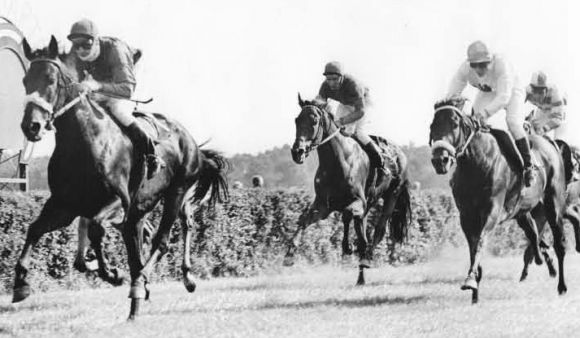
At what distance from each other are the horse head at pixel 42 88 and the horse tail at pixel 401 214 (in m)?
6.59

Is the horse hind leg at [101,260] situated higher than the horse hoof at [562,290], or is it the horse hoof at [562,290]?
the horse hind leg at [101,260]

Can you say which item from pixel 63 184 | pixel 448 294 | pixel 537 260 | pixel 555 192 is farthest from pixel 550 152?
pixel 63 184

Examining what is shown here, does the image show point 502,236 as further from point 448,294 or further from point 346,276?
point 448,294

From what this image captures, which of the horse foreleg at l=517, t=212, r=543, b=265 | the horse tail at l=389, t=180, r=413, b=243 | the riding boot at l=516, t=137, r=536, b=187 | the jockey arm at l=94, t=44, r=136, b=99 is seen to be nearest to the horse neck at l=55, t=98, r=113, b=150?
the jockey arm at l=94, t=44, r=136, b=99

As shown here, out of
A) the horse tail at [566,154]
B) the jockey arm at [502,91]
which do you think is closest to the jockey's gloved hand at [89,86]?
the jockey arm at [502,91]

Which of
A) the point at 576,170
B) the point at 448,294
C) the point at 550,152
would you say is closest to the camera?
the point at 448,294

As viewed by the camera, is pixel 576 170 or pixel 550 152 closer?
pixel 550 152

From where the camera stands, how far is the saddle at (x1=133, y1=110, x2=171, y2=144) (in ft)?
25.1

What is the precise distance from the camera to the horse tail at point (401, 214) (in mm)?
12094

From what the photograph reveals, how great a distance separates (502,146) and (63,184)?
4302 millimetres

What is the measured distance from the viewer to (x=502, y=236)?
57.2ft

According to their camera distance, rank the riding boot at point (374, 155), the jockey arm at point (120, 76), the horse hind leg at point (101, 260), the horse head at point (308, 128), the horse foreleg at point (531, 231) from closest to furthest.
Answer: the jockey arm at point (120, 76)
the horse hind leg at point (101, 260)
the horse head at point (308, 128)
the horse foreleg at point (531, 231)
the riding boot at point (374, 155)

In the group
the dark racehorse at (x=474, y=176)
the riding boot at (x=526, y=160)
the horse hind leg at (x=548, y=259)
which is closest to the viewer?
the dark racehorse at (x=474, y=176)

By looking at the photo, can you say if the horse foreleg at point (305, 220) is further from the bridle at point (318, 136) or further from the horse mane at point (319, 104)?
the horse mane at point (319, 104)
